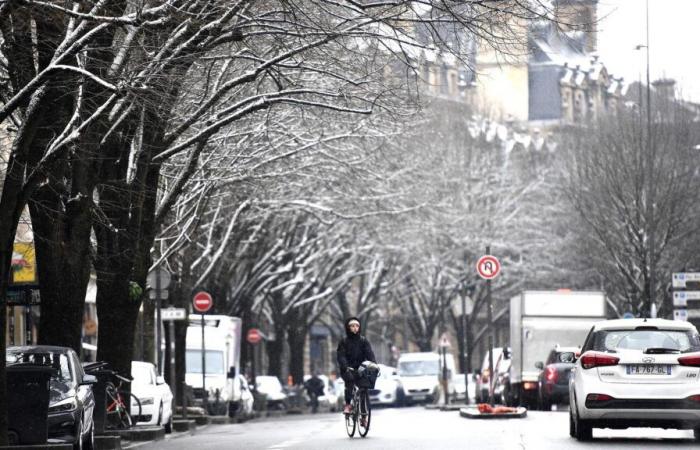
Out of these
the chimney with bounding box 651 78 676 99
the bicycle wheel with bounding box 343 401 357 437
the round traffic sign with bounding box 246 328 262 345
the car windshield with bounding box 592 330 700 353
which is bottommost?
the bicycle wheel with bounding box 343 401 357 437

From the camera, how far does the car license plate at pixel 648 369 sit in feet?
68.8

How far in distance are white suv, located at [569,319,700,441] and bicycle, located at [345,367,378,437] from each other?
4.01m

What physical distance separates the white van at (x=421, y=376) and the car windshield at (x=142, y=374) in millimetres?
36286

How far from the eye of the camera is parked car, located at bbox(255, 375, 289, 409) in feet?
207

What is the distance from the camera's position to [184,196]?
38375 mm

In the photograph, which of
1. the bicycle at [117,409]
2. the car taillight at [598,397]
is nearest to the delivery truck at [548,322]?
the bicycle at [117,409]

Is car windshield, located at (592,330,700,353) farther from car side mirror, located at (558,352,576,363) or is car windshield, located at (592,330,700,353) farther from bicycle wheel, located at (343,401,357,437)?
bicycle wheel, located at (343,401,357,437)

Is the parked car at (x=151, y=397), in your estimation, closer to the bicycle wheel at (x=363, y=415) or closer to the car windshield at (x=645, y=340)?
the bicycle wheel at (x=363, y=415)

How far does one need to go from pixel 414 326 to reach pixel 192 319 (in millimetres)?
32336

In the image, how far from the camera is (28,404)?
66.2 feet

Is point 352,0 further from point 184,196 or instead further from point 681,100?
point 681,100

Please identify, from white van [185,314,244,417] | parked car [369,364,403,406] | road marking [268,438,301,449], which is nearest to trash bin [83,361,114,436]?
road marking [268,438,301,449]

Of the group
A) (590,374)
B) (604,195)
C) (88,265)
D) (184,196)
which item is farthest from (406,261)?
(590,374)

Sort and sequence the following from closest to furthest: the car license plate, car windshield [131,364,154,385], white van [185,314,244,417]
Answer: the car license plate
car windshield [131,364,154,385]
white van [185,314,244,417]
